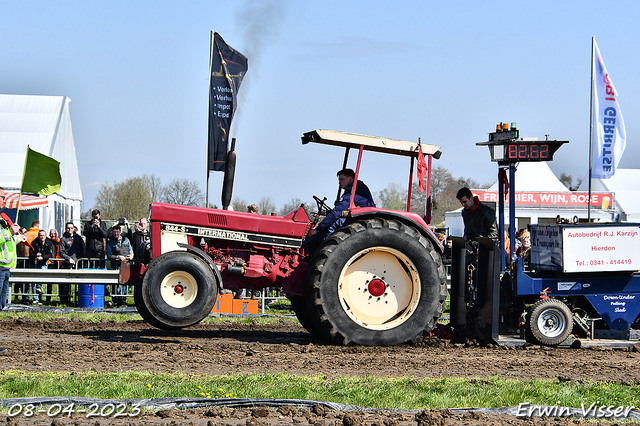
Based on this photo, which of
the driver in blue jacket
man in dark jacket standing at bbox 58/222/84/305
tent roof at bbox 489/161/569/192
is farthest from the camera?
tent roof at bbox 489/161/569/192

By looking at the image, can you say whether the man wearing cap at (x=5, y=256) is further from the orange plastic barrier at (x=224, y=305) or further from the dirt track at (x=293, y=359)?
the orange plastic barrier at (x=224, y=305)

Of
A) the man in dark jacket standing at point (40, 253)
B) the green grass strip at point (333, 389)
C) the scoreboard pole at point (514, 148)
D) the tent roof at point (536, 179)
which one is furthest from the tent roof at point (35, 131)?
the tent roof at point (536, 179)

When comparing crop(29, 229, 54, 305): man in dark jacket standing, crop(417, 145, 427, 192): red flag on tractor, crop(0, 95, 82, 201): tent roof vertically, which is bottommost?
crop(29, 229, 54, 305): man in dark jacket standing

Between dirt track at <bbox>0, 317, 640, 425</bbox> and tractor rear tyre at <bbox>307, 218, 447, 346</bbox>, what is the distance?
0.77ft

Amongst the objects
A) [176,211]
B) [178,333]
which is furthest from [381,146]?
[178,333]

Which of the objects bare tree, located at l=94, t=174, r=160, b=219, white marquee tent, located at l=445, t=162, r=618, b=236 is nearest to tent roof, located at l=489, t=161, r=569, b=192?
white marquee tent, located at l=445, t=162, r=618, b=236

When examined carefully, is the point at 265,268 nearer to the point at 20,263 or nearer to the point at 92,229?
the point at 92,229

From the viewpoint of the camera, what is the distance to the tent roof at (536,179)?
35562 millimetres

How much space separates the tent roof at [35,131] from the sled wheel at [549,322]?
18.0 m

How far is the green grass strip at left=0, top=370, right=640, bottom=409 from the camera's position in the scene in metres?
5.23

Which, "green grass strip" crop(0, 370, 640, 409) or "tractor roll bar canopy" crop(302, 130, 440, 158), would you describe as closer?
"green grass strip" crop(0, 370, 640, 409)

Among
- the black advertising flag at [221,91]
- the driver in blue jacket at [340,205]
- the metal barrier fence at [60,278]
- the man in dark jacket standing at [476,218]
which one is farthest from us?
the metal barrier fence at [60,278]

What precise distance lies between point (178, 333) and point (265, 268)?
1684 mm

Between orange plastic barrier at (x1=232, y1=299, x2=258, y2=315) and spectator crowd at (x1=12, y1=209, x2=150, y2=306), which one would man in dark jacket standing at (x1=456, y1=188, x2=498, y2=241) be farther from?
spectator crowd at (x1=12, y1=209, x2=150, y2=306)
